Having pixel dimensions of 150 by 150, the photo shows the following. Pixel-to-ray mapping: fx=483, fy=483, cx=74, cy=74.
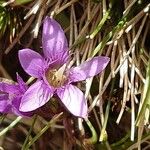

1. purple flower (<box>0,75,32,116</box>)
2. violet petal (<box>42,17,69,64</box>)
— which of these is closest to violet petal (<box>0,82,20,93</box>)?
purple flower (<box>0,75,32,116</box>)

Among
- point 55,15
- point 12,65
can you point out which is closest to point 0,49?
point 12,65

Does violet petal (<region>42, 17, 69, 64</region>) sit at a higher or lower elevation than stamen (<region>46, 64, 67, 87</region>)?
higher

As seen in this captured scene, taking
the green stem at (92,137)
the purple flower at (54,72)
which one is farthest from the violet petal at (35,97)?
the green stem at (92,137)

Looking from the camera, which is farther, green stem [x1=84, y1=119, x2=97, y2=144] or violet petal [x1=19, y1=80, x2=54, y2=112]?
green stem [x1=84, y1=119, x2=97, y2=144]

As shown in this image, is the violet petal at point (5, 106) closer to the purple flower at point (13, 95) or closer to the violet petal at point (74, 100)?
the purple flower at point (13, 95)

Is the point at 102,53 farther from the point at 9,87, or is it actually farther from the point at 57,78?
the point at 9,87

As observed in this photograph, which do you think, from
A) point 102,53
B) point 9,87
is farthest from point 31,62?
point 102,53

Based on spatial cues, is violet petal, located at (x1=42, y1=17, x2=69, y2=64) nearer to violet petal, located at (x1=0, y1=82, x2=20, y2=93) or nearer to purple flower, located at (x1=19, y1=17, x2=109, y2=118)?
purple flower, located at (x1=19, y1=17, x2=109, y2=118)

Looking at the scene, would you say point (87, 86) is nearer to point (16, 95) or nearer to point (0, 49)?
point (16, 95)
